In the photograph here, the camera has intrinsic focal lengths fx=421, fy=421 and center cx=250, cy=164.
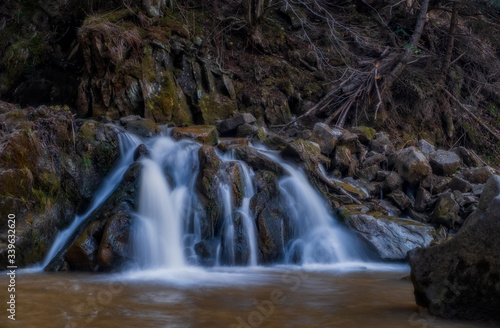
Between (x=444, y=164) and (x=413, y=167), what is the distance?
3.21 ft

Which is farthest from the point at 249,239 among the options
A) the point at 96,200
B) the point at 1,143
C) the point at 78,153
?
the point at 1,143

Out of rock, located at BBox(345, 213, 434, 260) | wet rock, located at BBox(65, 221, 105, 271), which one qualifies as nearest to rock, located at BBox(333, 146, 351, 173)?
rock, located at BBox(345, 213, 434, 260)

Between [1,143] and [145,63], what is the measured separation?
486 centimetres

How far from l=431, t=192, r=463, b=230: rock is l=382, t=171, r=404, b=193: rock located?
958 mm

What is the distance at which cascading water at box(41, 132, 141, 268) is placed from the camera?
228 inches

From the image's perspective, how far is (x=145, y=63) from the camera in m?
9.91

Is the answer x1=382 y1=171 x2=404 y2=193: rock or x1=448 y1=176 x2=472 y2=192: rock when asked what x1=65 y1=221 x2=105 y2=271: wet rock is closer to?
x1=382 y1=171 x2=404 y2=193: rock

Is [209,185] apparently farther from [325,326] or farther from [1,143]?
[325,326]

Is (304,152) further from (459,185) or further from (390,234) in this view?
(459,185)

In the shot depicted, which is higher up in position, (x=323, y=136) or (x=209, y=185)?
(x=323, y=136)

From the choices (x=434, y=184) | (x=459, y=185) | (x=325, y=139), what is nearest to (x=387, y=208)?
(x=434, y=184)

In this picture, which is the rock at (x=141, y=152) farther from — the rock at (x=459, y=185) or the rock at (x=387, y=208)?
the rock at (x=459, y=185)

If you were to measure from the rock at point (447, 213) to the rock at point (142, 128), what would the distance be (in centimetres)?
528

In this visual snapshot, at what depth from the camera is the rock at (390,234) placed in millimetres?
6277
